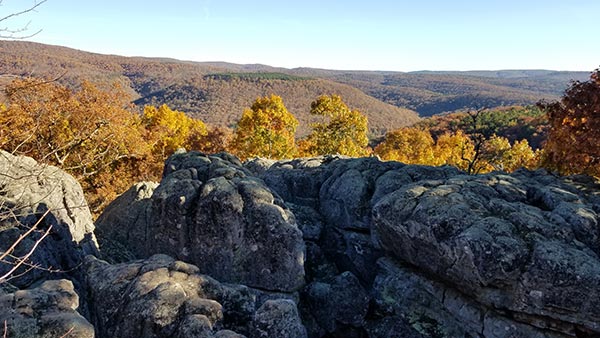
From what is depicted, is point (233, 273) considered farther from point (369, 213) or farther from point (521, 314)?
point (521, 314)

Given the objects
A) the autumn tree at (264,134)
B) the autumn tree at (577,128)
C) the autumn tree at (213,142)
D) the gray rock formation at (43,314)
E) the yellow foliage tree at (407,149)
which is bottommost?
the yellow foliage tree at (407,149)

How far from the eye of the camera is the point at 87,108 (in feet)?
113

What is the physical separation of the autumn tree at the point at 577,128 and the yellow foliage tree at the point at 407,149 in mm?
37625

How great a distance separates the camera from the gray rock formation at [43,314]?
935 centimetres

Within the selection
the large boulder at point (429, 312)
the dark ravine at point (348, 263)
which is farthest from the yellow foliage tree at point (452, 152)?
the large boulder at point (429, 312)

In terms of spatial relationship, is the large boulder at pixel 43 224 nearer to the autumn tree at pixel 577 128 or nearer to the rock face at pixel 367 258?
the rock face at pixel 367 258

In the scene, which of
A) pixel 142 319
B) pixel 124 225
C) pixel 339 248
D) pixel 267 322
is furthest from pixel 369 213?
pixel 124 225

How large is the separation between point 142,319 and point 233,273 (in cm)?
440

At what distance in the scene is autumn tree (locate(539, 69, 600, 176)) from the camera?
52.6ft

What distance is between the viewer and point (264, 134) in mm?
45688

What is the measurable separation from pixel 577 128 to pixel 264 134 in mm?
32542

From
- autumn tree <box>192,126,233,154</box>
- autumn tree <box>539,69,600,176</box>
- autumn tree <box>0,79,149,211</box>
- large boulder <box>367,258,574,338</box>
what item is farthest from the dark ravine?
autumn tree <box>192,126,233,154</box>

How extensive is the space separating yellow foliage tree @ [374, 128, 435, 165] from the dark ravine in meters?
39.1

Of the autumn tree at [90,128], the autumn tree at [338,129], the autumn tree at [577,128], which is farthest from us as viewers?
the autumn tree at [338,129]
